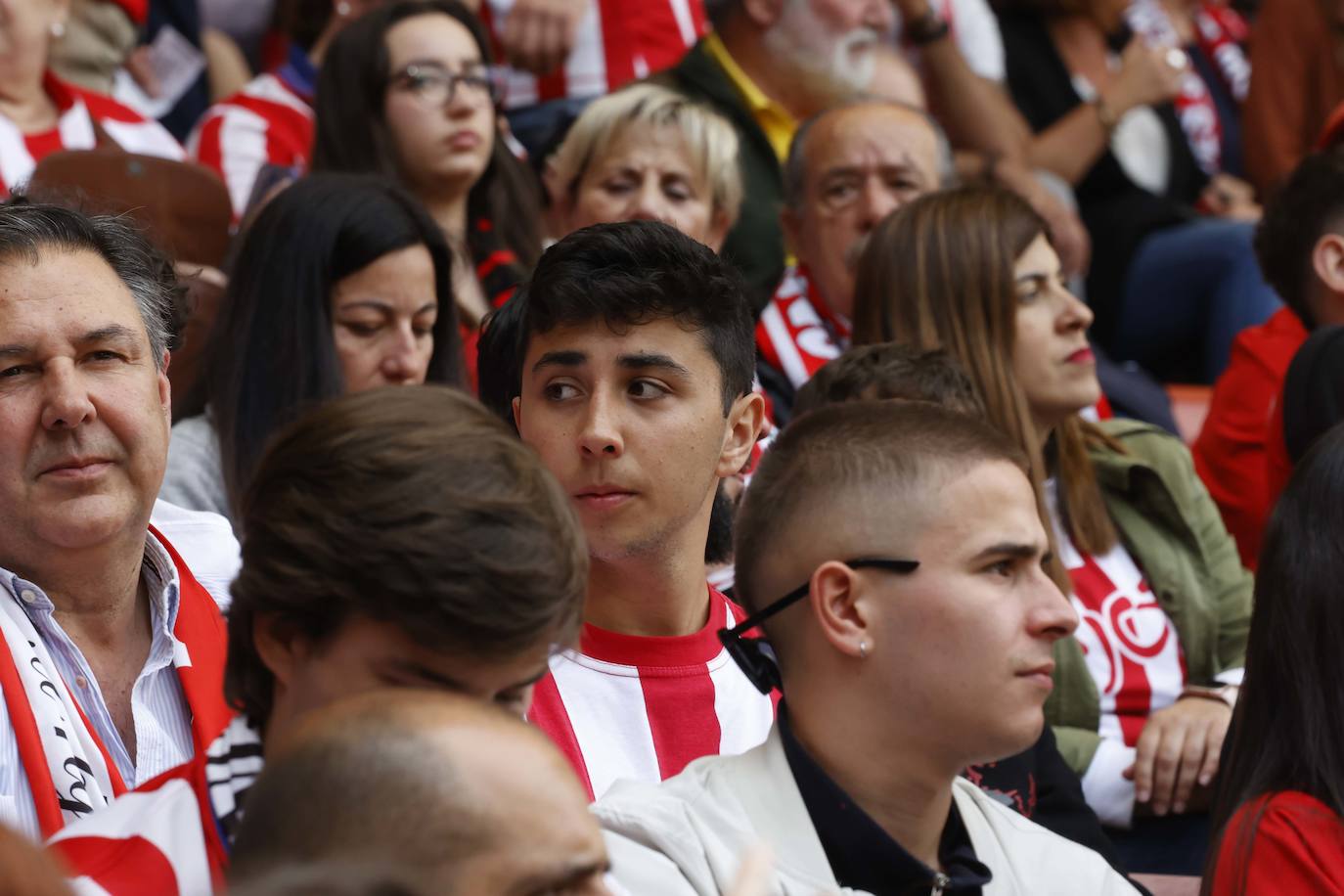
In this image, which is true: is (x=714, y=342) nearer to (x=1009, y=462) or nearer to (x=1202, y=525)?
(x=1009, y=462)

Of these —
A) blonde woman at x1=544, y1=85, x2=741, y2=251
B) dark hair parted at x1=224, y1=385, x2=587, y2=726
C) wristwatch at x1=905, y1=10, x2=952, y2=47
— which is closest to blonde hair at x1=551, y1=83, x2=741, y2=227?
blonde woman at x1=544, y1=85, x2=741, y2=251

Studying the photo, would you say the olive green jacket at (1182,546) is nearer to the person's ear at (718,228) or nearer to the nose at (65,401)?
the person's ear at (718,228)

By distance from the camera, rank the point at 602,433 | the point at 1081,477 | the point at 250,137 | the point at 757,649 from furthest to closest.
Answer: the point at 250,137 < the point at 1081,477 < the point at 602,433 < the point at 757,649

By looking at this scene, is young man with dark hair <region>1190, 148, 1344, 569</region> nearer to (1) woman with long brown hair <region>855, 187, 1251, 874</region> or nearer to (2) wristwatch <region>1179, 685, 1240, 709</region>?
(1) woman with long brown hair <region>855, 187, 1251, 874</region>

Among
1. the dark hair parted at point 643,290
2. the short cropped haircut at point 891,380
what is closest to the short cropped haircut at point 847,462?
the dark hair parted at point 643,290

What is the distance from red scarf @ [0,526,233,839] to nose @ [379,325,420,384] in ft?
3.19

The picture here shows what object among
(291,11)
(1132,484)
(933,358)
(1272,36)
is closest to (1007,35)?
(1272,36)

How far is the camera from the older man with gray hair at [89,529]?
228cm

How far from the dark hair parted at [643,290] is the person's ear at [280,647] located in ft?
2.94

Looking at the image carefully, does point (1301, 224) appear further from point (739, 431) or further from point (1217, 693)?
point (739, 431)

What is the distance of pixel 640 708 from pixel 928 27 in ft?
13.3

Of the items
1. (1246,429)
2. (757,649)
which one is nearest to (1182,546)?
(1246,429)

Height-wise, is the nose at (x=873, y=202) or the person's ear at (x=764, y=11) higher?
the person's ear at (x=764, y=11)

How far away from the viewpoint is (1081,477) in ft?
12.0
